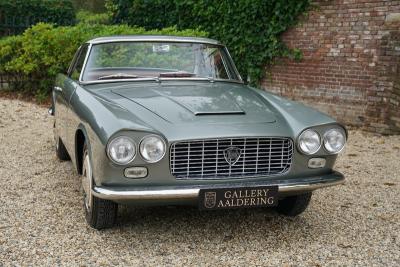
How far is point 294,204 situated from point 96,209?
161 cm

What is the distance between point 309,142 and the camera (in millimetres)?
3582

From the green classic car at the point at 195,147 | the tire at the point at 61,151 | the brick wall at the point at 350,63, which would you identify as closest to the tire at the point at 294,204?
the green classic car at the point at 195,147

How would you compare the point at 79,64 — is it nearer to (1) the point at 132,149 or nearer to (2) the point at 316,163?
(1) the point at 132,149

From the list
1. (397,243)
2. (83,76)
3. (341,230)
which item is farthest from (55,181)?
(397,243)

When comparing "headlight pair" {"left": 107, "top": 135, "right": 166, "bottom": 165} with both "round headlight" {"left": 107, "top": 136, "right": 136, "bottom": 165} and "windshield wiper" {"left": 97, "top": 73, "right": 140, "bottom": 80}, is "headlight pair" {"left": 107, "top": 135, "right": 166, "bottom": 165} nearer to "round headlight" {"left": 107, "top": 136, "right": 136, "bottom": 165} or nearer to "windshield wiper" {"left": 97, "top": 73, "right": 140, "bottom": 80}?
"round headlight" {"left": 107, "top": 136, "right": 136, "bottom": 165}

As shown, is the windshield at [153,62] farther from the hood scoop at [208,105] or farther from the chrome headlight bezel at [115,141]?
the chrome headlight bezel at [115,141]

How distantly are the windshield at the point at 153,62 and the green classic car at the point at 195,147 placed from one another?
0.19 metres

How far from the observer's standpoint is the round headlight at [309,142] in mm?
3539

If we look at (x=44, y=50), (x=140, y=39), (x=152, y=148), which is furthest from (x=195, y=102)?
(x=44, y=50)

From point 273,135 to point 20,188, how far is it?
2.68m

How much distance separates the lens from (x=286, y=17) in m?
8.73

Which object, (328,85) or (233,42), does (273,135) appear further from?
(233,42)

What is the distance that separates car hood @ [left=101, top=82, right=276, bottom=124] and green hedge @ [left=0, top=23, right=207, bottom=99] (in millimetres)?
4937

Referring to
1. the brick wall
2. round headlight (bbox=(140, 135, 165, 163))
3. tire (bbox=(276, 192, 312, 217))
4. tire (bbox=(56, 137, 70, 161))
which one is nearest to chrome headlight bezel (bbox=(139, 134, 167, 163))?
round headlight (bbox=(140, 135, 165, 163))
